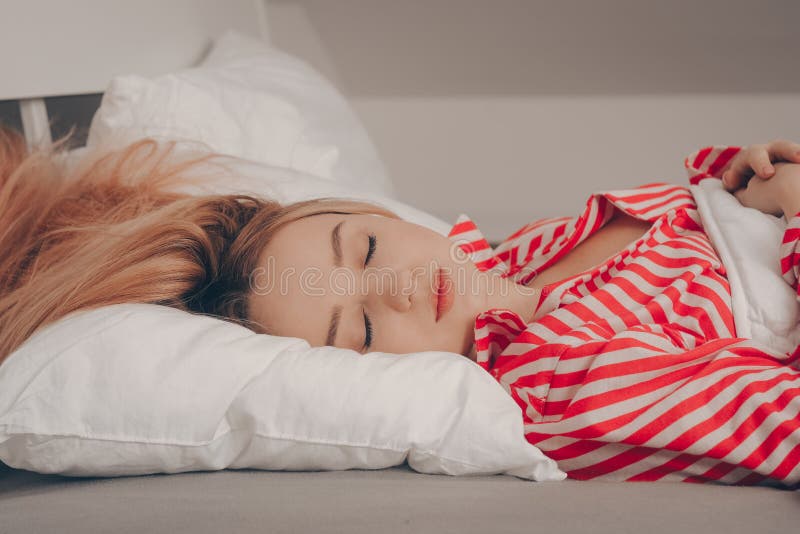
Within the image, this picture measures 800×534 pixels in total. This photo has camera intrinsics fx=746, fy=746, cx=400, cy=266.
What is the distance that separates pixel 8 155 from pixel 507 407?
803 mm

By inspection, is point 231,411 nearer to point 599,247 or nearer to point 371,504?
point 371,504

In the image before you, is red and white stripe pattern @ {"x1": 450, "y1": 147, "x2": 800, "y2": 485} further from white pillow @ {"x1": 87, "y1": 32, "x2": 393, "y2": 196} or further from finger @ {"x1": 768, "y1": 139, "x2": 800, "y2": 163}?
white pillow @ {"x1": 87, "y1": 32, "x2": 393, "y2": 196}

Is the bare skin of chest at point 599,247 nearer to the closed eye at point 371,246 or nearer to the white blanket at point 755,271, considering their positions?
the white blanket at point 755,271

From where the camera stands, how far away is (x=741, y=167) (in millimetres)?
977

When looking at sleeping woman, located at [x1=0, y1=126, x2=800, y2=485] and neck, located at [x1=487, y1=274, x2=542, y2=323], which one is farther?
neck, located at [x1=487, y1=274, x2=542, y2=323]

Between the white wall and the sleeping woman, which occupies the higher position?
the white wall

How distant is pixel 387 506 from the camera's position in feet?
1.95

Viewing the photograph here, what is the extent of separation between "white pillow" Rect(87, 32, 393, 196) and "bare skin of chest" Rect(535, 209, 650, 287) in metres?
0.42

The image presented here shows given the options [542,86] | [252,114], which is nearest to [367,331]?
[252,114]

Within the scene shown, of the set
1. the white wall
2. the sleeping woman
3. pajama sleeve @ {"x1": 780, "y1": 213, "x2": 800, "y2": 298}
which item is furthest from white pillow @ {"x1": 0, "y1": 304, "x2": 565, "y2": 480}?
the white wall

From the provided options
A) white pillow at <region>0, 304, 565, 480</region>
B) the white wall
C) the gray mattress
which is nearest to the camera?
the gray mattress

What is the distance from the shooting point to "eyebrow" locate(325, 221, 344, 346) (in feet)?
2.79

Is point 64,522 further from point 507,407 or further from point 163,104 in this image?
point 163,104

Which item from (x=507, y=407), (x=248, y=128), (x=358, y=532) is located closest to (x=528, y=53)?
(x=248, y=128)
